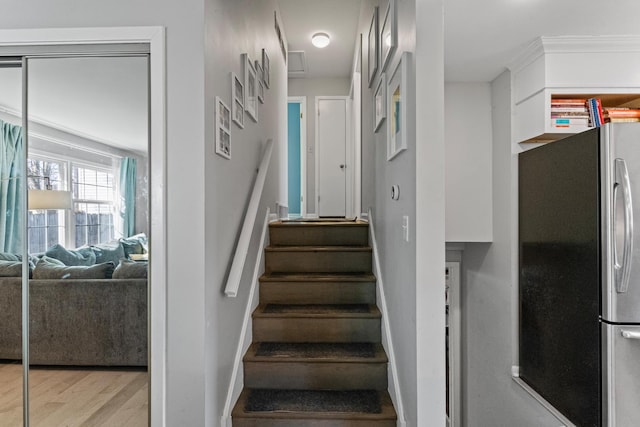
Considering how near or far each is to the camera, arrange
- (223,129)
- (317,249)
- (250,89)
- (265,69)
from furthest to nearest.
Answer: (265,69) < (317,249) < (250,89) < (223,129)

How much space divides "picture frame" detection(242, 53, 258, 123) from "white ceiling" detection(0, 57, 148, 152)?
789 mm

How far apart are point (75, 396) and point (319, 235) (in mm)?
1995

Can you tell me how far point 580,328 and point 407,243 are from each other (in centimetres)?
102

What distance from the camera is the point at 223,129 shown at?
1838mm

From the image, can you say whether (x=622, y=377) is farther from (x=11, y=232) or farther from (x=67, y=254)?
(x=11, y=232)

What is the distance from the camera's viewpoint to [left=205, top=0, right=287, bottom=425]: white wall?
1.65 meters

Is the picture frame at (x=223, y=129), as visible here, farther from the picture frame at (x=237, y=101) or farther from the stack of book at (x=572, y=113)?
the stack of book at (x=572, y=113)

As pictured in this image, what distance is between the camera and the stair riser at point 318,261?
285cm

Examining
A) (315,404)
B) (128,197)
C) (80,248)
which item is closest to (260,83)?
(128,197)

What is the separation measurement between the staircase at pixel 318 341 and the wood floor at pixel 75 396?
0.54m

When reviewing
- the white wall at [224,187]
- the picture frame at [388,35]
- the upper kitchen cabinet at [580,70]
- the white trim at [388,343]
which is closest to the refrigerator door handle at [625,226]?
the upper kitchen cabinet at [580,70]

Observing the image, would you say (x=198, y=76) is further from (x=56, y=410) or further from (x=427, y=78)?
(x=56, y=410)

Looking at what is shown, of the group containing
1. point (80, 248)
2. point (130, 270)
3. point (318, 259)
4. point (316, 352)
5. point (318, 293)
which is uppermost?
point (80, 248)

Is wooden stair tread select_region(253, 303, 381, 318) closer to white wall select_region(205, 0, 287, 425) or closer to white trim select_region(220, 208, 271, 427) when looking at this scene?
white trim select_region(220, 208, 271, 427)
